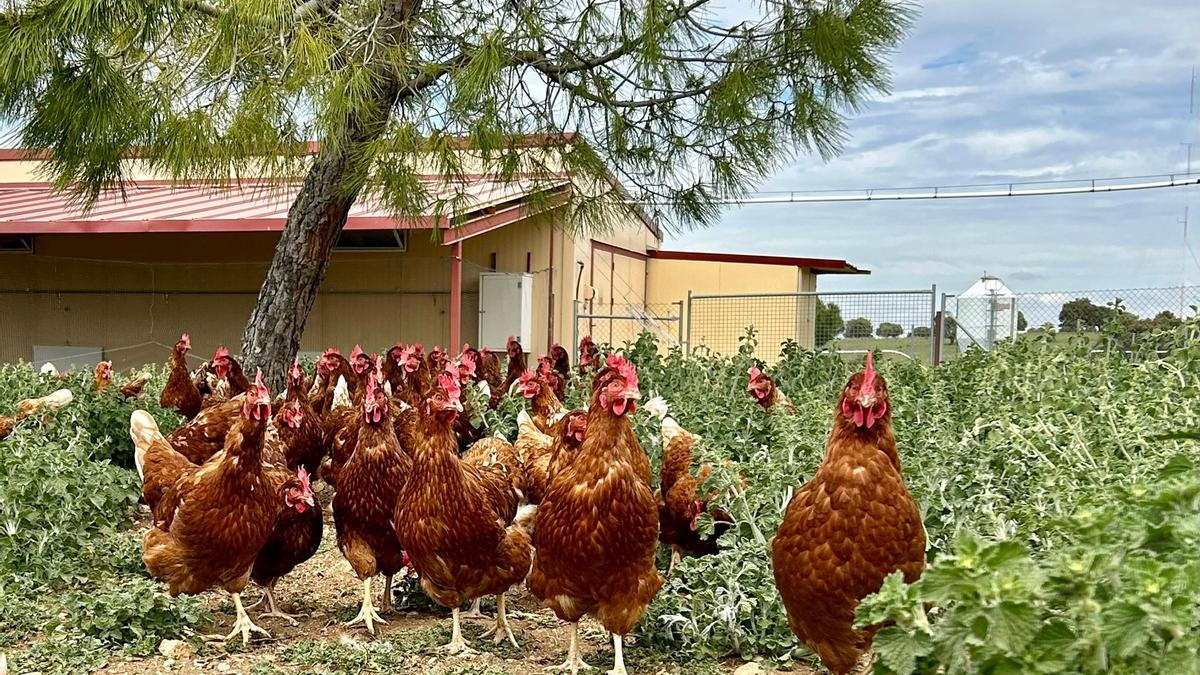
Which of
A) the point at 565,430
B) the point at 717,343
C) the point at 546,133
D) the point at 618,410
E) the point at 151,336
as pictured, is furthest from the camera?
the point at 717,343

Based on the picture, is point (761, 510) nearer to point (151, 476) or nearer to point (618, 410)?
point (618, 410)

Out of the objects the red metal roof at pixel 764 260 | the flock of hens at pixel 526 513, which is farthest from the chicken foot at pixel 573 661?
the red metal roof at pixel 764 260

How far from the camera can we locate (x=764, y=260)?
65.6 ft

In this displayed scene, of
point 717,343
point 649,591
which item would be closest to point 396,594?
point 649,591

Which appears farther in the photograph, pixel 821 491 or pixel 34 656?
pixel 34 656

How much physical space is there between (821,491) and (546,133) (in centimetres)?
444

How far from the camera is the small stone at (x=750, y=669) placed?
351cm

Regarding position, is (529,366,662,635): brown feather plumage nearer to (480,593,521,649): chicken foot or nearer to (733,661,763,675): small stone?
(733,661,763,675): small stone

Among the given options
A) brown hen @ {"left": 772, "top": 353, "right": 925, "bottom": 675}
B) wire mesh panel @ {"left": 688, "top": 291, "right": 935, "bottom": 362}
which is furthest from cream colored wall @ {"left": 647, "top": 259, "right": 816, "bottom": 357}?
brown hen @ {"left": 772, "top": 353, "right": 925, "bottom": 675}

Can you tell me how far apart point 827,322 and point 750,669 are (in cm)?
1040

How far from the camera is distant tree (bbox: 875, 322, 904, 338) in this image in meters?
12.4

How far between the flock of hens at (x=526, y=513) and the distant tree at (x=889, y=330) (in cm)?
759

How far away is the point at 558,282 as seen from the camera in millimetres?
17703

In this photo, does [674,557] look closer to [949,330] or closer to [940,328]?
[940,328]
